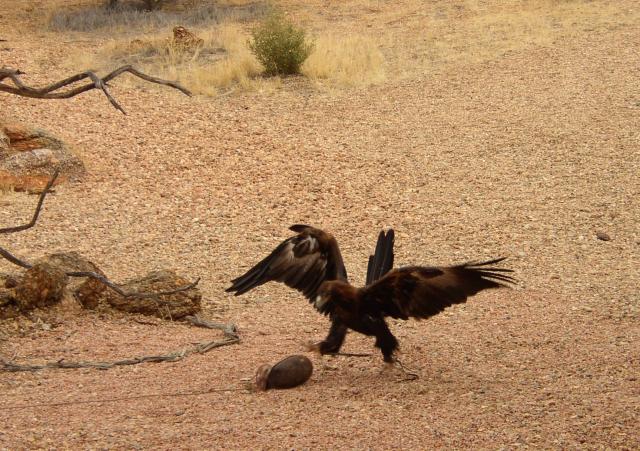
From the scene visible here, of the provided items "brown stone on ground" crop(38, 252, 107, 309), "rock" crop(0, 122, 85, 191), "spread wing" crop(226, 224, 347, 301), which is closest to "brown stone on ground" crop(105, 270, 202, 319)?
"brown stone on ground" crop(38, 252, 107, 309)

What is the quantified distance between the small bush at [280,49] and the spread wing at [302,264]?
946 centimetres

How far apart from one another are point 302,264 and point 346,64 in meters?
9.92

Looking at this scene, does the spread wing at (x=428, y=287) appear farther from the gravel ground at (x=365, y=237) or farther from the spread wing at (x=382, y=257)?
the spread wing at (x=382, y=257)

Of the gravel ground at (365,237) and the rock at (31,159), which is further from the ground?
the rock at (31,159)

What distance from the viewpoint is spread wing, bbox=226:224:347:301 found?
5645mm

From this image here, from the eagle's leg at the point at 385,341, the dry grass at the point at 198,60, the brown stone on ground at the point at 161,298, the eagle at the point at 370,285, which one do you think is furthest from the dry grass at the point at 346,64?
the eagle's leg at the point at 385,341

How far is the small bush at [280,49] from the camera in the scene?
14766 mm

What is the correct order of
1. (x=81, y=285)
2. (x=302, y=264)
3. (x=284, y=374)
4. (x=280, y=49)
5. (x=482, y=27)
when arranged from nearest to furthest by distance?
(x=284, y=374) < (x=302, y=264) < (x=81, y=285) < (x=280, y=49) < (x=482, y=27)

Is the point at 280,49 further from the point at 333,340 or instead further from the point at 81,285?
the point at 333,340

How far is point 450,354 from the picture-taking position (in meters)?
5.91

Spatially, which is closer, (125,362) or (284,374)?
(284,374)

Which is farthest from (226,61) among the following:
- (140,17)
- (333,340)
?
(333,340)

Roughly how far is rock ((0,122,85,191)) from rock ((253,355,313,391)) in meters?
5.45

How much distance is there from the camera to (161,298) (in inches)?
263
